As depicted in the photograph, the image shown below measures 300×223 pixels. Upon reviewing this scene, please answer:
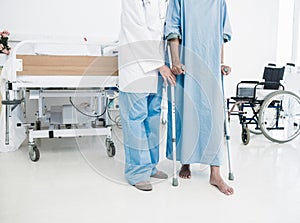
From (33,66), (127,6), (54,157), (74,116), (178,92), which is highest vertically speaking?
(127,6)

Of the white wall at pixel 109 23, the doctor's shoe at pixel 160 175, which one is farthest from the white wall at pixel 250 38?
the doctor's shoe at pixel 160 175

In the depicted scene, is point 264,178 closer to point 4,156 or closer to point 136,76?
point 136,76

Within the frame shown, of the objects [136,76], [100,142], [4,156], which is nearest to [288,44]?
[100,142]

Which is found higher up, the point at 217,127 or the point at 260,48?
the point at 260,48

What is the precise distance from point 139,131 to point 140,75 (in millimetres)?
334

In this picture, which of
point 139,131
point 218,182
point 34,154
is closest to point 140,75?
point 139,131

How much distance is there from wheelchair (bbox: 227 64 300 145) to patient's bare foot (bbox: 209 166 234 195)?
3.91 ft

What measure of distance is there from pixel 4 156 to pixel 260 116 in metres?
2.28

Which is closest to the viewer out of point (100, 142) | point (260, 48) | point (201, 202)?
point (201, 202)

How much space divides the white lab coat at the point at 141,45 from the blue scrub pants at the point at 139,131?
0.25ft

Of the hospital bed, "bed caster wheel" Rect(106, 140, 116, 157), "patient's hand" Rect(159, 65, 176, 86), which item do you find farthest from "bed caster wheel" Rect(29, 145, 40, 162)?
"patient's hand" Rect(159, 65, 176, 86)

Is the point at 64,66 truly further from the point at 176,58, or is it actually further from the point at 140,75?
the point at 176,58

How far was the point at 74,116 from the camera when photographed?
2883 mm

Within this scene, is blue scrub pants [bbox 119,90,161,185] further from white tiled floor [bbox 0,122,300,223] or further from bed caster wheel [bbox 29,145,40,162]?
bed caster wheel [bbox 29,145,40,162]
